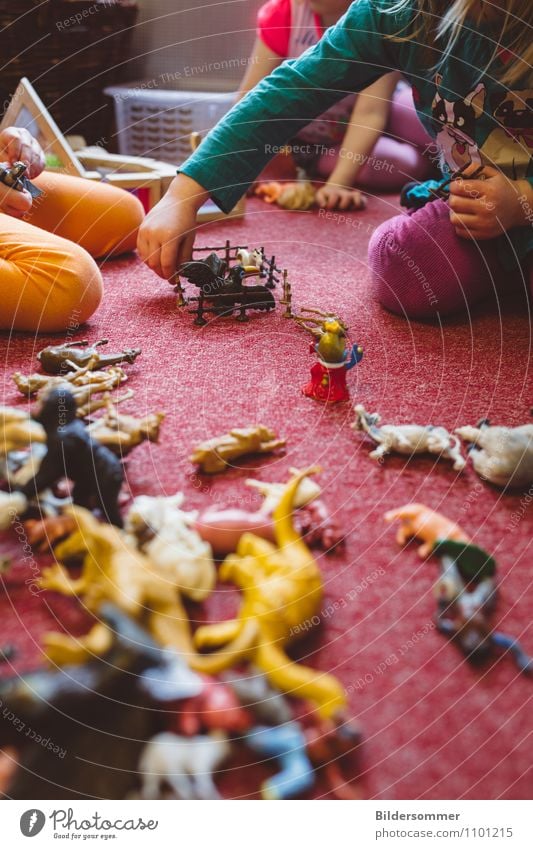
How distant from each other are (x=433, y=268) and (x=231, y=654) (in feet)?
1.68

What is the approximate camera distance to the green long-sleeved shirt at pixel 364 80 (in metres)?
0.72

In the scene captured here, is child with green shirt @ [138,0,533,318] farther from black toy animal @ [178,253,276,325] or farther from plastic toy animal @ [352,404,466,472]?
plastic toy animal @ [352,404,466,472]

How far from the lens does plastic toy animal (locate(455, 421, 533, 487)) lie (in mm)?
497

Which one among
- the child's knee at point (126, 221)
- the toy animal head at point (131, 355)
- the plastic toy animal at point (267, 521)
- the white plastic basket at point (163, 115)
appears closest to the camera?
the plastic toy animal at point (267, 521)

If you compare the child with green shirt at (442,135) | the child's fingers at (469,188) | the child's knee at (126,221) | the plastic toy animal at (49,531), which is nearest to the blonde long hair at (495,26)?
the child with green shirt at (442,135)

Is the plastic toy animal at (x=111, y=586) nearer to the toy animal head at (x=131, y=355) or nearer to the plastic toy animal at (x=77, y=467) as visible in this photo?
the plastic toy animal at (x=77, y=467)

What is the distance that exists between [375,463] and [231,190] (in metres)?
0.37

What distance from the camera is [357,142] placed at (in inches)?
47.3

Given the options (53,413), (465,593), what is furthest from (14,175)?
(465,593)

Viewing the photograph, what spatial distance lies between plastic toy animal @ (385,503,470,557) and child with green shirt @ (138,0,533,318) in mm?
349
